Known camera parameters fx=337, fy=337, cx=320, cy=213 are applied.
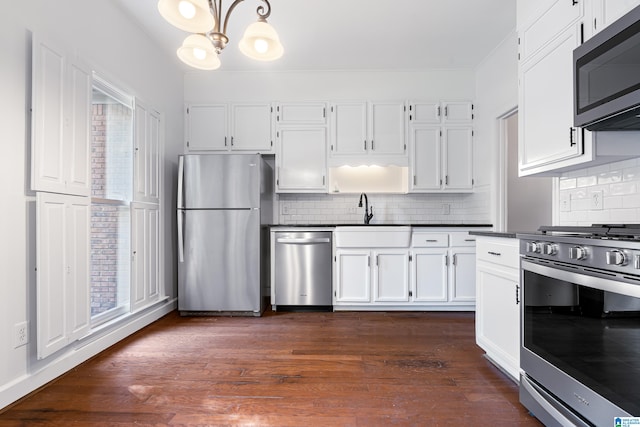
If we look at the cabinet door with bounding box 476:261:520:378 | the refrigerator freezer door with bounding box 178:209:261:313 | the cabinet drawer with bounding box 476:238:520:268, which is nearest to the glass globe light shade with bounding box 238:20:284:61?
the cabinet drawer with bounding box 476:238:520:268

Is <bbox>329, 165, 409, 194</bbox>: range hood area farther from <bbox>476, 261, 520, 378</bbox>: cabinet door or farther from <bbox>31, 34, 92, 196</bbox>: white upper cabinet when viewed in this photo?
<bbox>31, 34, 92, 196</bbox>: white upper cabinet

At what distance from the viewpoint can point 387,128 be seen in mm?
3926

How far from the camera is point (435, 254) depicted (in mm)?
3549

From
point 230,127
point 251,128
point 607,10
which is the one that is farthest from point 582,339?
point 230,127

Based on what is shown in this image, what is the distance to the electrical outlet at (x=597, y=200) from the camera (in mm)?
1929

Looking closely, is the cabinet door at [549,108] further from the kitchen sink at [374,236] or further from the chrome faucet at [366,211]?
the chrome faucet at [366,211]

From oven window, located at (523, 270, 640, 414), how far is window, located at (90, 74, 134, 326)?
2867mm

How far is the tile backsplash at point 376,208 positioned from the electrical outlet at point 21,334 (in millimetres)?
2646

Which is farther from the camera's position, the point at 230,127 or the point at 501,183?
the point at 230,127

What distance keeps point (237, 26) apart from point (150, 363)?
9.40 feet

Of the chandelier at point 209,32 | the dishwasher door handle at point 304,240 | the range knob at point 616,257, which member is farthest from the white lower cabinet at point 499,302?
the chandelier at point 209,32

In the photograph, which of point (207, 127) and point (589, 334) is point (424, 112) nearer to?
point (207, 127)

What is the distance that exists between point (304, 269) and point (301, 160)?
1.27 m

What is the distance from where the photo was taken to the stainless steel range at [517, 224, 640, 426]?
116 centimetres
